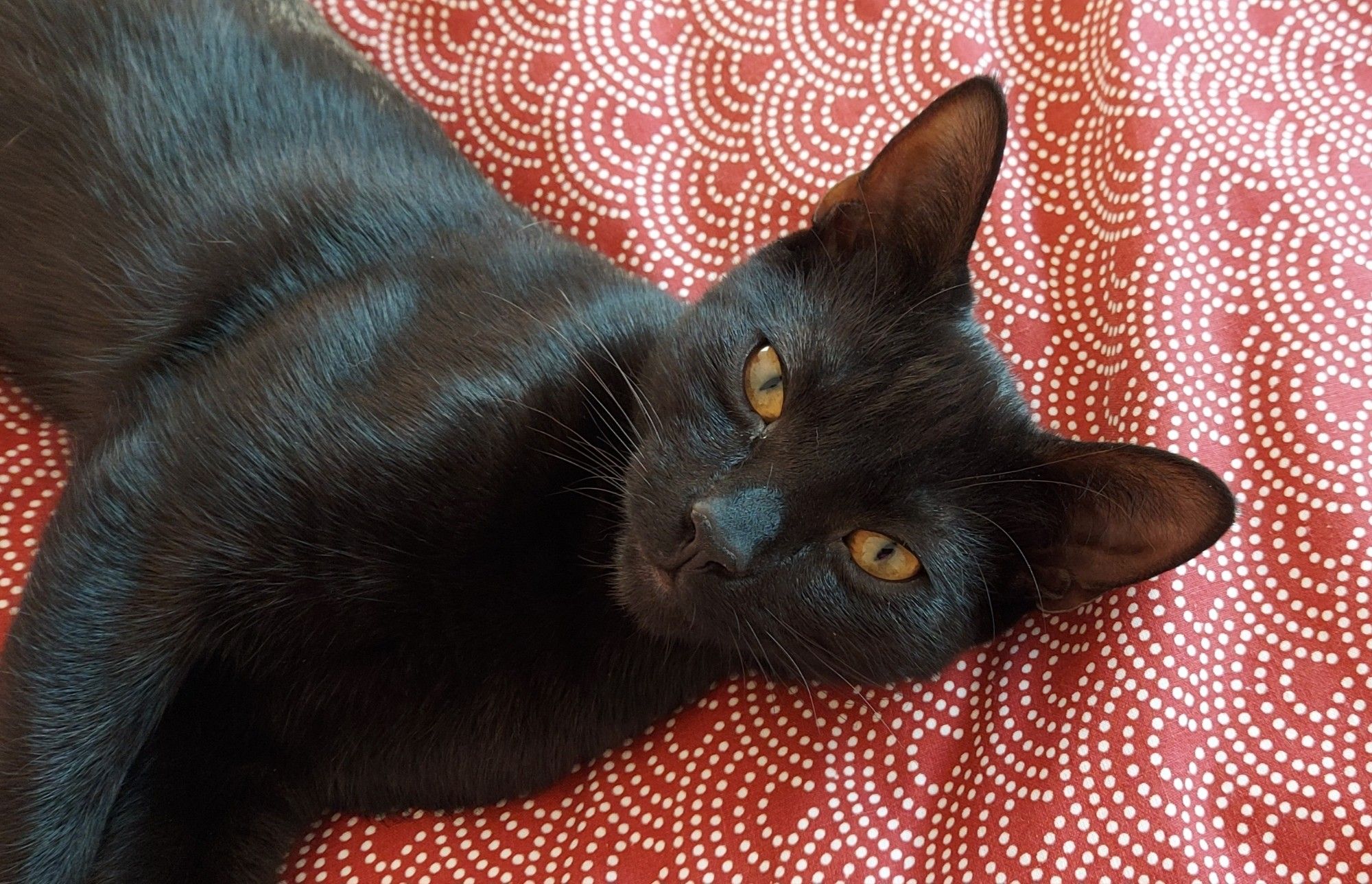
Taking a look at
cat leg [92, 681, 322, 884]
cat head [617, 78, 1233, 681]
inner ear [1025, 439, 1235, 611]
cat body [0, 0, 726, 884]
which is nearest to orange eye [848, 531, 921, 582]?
cat head [617, 78, 1233, 681]

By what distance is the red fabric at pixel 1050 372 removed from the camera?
0.97 m

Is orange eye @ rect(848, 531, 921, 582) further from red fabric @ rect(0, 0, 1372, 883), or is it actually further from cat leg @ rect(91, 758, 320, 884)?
cat leg @ rect(91, 758, 320, 884)

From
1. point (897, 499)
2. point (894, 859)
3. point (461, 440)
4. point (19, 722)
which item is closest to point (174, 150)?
point (461, 440)

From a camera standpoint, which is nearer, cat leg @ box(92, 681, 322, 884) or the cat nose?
the cat nose

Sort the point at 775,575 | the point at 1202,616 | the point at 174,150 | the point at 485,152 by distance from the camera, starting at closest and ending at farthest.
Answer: the point at 775,575
the point at 1202,616
the point at 174,150
the point at 485,152

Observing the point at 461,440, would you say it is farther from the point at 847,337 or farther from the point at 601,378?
the point at 847,337

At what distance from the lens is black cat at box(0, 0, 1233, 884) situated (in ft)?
3.11

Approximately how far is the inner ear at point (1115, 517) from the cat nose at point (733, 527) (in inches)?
11.2

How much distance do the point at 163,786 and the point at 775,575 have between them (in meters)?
0.70

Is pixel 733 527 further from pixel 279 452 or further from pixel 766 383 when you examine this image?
pixel 279 452

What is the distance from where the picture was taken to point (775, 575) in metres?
0.91

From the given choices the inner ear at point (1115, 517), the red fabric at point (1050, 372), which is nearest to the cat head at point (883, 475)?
the inner ear at point (1115, 517)

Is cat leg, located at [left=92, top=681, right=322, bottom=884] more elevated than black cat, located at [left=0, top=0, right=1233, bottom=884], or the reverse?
black cat, located at [left=0, top=0, right=1233, bottom=884]

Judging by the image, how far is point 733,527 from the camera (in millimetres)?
860
